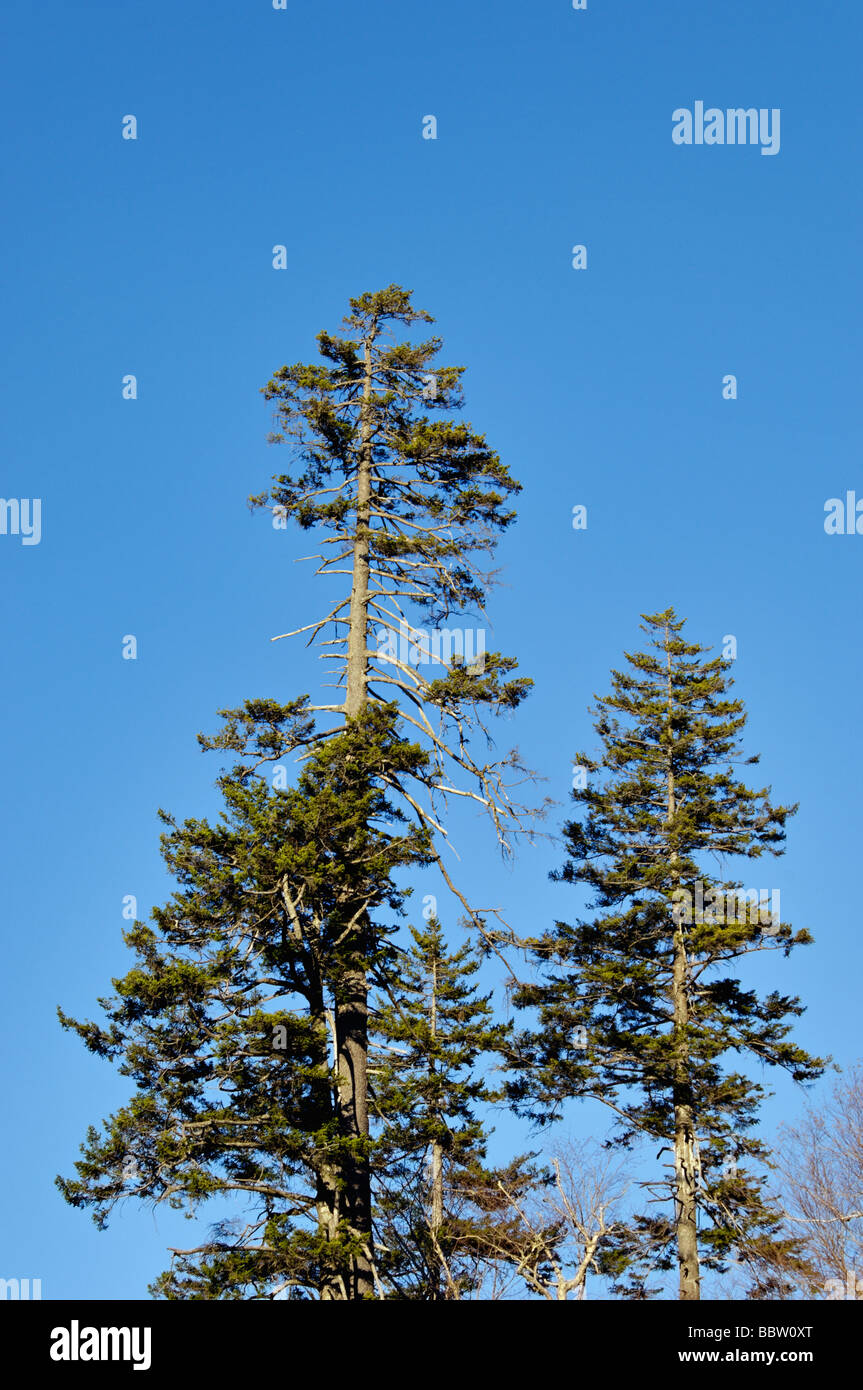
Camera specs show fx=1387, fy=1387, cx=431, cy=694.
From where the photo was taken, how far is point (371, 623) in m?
23.5

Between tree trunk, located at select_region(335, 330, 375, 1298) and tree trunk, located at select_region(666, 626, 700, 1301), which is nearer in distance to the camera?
tree trunk, located at select_region(335, 330, 375, 1298)

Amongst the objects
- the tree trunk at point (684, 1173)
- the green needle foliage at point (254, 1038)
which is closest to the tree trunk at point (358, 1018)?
the green needle foliage at point (254, 1038)

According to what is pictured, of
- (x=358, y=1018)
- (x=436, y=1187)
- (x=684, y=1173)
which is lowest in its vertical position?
(x=436, y=1187)

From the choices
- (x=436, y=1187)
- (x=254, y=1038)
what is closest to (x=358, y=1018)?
(x=254, y=1038)

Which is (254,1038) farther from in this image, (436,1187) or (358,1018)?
→ (436,1187)

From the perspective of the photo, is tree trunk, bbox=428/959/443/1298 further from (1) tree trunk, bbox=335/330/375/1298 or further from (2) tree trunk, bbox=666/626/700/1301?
(2) tree trunk, bbox=666/626/700/1301

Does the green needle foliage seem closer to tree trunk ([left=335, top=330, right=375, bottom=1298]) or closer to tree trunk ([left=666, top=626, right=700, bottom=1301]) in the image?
tree trunk ([left=335, top=330, right=375, bottom=1298])

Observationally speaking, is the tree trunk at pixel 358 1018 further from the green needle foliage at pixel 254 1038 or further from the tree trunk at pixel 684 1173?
the tree trunk at pixel 684 1173

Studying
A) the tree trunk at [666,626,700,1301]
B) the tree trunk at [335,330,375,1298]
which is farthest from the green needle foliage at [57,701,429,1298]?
the tree trunk at [666,626,700,1301]
